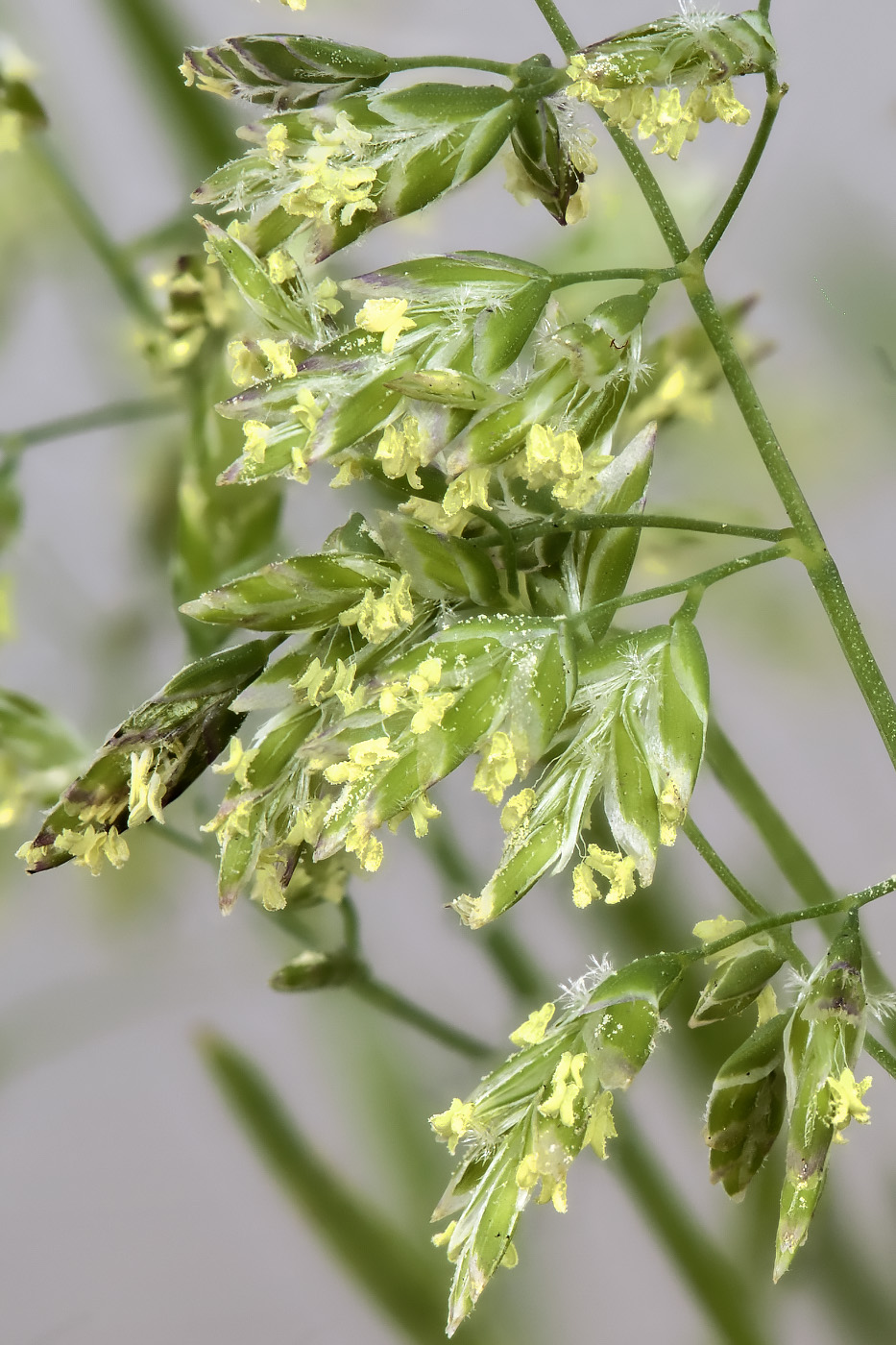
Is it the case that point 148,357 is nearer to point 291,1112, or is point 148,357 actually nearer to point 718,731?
point 718,731

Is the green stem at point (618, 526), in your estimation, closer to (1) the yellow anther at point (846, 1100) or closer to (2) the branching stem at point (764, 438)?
(2) the branching stem at point (764, 438)

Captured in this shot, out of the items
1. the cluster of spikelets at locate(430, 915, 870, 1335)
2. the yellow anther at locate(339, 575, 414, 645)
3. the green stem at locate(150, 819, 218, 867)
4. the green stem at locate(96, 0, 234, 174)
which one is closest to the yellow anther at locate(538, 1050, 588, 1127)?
the cluster of spikelets at locate(430, 915, 870, 1335)

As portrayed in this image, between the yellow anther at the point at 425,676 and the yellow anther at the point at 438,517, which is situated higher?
the yellow anther at the point at 438,517

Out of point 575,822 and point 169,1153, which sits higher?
point 575,822

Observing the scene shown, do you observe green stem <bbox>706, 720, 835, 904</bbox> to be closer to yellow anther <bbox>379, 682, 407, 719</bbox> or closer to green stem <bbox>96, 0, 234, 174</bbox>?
yellow anther <bbox>379, 682, 407, 719</bbox>

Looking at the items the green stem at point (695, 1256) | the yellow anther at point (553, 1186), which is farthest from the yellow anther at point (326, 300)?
the green stem at point (695, 1256)

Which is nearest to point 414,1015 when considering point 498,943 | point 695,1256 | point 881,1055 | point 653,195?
point 498,943

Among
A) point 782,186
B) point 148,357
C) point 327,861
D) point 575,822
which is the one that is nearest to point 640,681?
point 575,822
